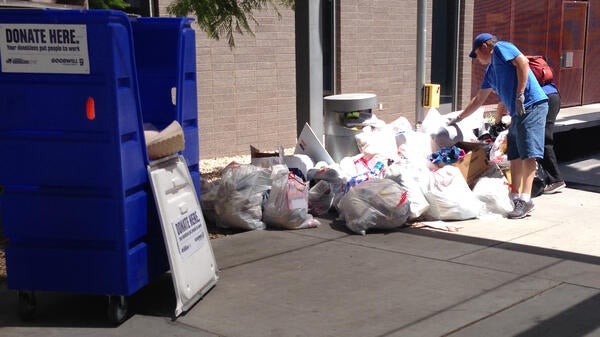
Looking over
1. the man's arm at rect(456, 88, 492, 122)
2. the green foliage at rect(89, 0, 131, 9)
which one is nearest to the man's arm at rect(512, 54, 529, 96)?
Answer: the man's arm at rect(456, 88, 492, 122)

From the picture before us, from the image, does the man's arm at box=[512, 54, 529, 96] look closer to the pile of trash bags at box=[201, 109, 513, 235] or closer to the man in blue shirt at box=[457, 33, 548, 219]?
the man in blue shirt at box=[457, 33, 548, 219]

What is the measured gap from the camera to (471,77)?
50.9ft

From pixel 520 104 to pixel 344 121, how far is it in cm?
199

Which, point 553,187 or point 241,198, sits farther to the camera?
point 553,187

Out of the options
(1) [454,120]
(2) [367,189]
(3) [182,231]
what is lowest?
(2) [367,189]

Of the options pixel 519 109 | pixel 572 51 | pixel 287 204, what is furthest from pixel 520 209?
pixel 572 51

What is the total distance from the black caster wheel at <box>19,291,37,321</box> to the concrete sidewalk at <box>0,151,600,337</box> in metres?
0.06

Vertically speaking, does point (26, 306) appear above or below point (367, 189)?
below

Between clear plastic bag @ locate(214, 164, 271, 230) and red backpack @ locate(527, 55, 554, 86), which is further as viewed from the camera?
red backpack @ locate(527, 55, 554, 86)

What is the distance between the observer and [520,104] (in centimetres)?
709

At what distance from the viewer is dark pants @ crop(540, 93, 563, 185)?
8039 millimetres

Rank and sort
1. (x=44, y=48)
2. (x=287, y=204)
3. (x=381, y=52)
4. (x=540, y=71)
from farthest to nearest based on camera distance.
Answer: (x=381, y=52) → (x=540, y=71) → (x=287, y=204) → (x=44, y=48)

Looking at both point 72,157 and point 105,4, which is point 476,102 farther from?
point 72,157

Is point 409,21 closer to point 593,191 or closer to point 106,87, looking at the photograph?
point 593,191
